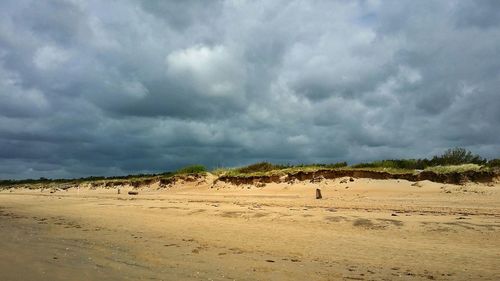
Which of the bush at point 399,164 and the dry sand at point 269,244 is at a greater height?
the bush at point 399,164

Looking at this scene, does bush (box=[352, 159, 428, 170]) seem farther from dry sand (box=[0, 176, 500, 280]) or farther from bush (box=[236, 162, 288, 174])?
dry sand (box=[0, 176, 500, 280])

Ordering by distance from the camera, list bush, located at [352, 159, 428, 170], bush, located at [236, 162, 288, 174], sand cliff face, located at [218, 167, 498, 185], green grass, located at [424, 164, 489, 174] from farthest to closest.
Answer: bush, located at [236, 162, 288, 174] → bush, located at [352, 159, 428, 170] → green grass, located at [424, 164, 489, 174] → sand cliff face, located at [218, 167, 498, 185]

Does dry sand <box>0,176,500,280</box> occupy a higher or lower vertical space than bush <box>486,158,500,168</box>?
lower

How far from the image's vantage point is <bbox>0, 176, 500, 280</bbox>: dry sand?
8.20 metres

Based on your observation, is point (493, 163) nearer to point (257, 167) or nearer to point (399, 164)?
point (399, 164)

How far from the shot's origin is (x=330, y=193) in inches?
1048

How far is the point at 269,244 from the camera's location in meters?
11.3

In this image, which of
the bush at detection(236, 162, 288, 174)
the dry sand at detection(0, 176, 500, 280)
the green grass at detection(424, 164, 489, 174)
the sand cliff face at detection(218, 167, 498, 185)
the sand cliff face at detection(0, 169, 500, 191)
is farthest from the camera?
the bush at detection(236, 162, 288, 174)

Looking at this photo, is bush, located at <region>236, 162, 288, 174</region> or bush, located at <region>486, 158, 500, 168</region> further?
bush, located at <region>236, 162, 288, 174</region>

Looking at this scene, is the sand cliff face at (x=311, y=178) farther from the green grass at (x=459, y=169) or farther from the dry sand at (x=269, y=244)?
the dry sand at (x=269, y=244)

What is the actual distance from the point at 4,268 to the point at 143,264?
2671 millimetres

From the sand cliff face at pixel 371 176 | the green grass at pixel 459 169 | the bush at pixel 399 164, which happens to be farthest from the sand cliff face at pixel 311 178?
the bush at pixel 399 164

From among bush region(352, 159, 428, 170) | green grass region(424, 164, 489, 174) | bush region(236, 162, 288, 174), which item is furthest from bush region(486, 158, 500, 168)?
bush region(236, 162, 288, 174)

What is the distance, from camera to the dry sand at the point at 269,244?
26.9 feet
